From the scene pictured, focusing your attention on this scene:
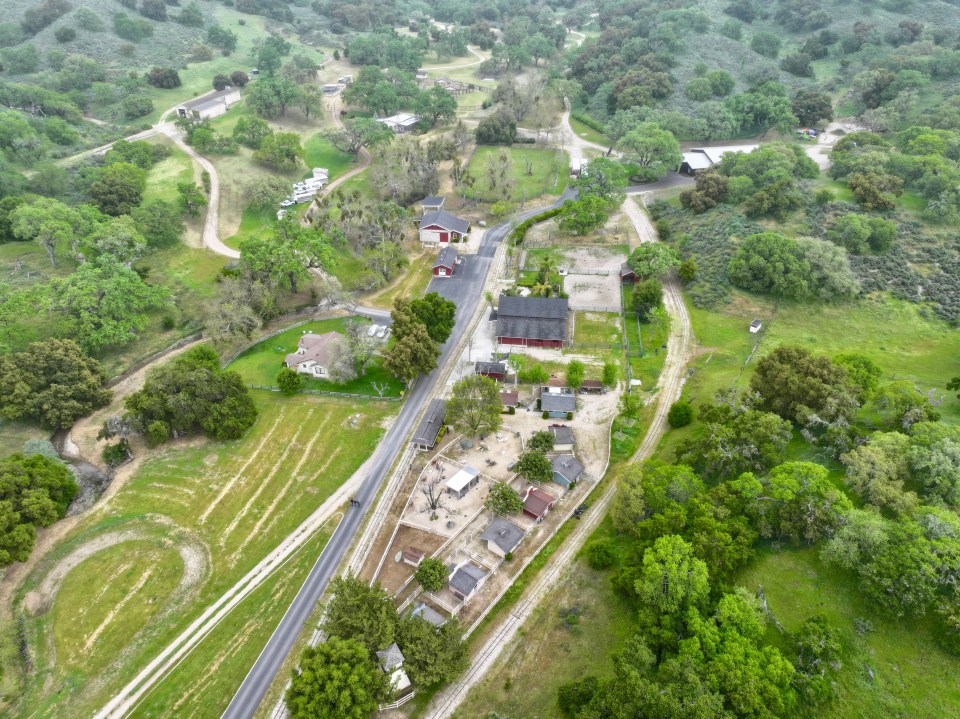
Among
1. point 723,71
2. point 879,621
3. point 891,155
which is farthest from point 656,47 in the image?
point 879,621

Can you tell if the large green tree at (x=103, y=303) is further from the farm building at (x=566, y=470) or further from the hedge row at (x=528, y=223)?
the farm building at (x=566, y=470)

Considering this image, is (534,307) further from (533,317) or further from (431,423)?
(431,423)

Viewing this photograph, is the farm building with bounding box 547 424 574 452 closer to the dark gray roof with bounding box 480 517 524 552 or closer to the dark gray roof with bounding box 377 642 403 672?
the dark gray roof with bounding box 480 517 524 552

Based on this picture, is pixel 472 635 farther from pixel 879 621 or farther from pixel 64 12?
pixel 64 12

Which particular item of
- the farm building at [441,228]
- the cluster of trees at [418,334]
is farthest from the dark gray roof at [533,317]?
the farm building at [441,228]

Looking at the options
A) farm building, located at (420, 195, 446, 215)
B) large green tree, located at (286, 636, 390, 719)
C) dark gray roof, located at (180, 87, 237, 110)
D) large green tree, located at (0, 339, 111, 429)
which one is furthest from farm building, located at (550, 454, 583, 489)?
dark gray roof, located at (180, 87, 237, 110)
